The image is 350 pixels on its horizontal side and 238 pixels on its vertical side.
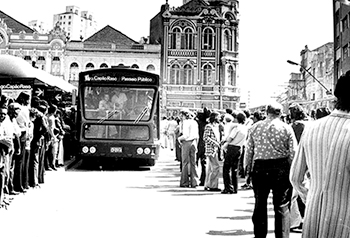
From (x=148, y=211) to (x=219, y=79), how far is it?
4454 cm

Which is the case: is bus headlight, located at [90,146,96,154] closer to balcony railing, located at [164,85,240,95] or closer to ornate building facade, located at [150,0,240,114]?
ornate building facade, located at [150,0,240,114]

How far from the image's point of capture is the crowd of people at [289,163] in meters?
3.56

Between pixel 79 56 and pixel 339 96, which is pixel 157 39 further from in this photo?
pixel 339 96

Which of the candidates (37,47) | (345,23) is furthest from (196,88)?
(345,23)

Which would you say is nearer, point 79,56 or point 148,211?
point 148,211

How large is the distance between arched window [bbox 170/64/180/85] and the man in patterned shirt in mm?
A: 45948

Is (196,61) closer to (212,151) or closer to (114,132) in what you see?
(114,132)

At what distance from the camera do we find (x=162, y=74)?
5306 centimetres

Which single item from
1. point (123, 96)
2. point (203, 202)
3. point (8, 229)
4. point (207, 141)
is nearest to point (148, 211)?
point (203, 202)

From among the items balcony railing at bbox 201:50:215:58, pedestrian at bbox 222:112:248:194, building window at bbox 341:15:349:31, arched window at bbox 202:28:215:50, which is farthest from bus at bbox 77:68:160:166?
arched window at bbox 202:28:215:50

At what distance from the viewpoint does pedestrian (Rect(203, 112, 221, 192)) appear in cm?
1267

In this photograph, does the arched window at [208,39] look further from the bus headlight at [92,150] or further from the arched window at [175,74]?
the bus headlight at [92,150]

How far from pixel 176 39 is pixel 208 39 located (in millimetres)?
3502

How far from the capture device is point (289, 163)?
6.88 meters
